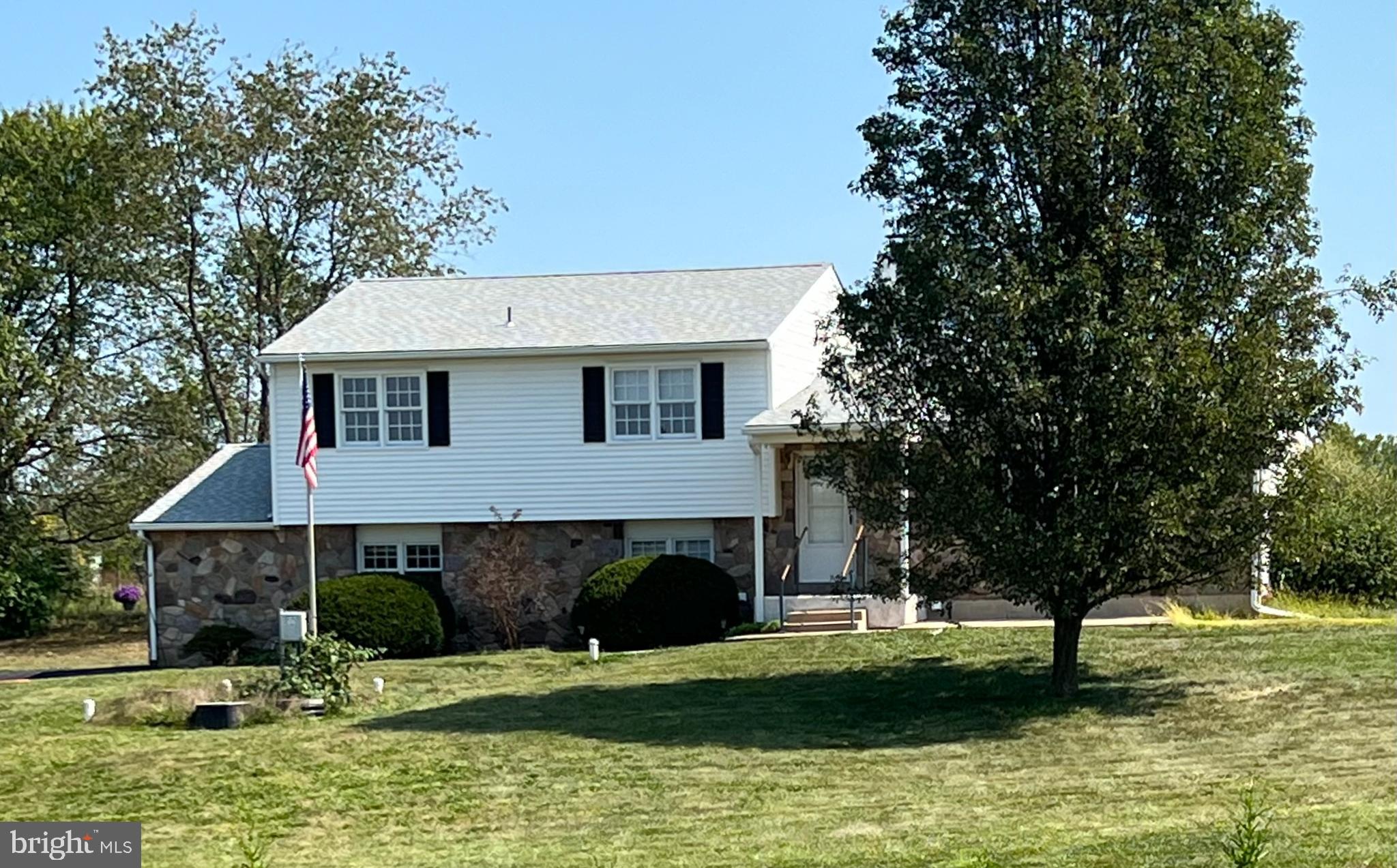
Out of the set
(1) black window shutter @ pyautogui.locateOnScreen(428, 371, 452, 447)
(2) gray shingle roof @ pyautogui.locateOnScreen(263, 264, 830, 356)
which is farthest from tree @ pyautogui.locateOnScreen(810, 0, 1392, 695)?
(1) black window shutter @ pyautogui.locateOnScreen(428, 371, 452, 447)

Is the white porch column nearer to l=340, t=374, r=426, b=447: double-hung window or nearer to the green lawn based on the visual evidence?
the green lawn

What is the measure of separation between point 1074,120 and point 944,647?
734 centimetres

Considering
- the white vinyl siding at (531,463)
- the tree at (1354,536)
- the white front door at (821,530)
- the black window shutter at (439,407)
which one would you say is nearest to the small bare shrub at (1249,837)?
the tree at (1354,536)

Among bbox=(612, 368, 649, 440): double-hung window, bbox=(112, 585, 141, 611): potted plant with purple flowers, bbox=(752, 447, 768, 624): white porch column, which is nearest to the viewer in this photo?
bbox=(752, 447, 768, 624): white porch column

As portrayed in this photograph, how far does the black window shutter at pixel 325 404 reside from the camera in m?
26.6

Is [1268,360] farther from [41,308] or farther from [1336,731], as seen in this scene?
[41,308]

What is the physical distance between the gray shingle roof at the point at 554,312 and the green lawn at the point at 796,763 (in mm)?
7118

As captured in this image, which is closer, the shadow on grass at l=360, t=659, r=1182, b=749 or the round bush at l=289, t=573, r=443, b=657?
the shadow on grass at l=360, t=659, r=1182, b=749

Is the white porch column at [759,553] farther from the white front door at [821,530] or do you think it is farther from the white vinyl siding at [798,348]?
the white vinyl siding at [798,348]

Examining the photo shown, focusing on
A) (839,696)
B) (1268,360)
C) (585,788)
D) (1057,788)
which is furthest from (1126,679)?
(585,788)

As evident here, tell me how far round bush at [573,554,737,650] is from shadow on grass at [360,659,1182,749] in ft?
15.4

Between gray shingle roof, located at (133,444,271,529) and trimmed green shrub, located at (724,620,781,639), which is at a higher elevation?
gray shingle roof, located at (133,444,271,529)

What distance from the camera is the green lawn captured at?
35.9 ft

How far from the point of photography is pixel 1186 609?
2306cm
